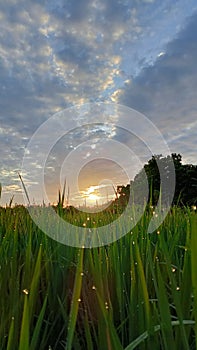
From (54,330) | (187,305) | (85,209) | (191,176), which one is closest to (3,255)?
(54,330)

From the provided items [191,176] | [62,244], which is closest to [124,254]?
[62,244]

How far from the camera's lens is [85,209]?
2893 mm

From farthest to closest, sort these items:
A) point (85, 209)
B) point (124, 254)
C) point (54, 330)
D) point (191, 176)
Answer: point (191, 176) → point (85, 209) → point (124, 254) → point (54, 330)

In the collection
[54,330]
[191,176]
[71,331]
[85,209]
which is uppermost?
[191,176]

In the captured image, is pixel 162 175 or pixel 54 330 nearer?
pixel 54 330

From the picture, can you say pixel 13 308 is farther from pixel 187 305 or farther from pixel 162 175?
pixel 162 175

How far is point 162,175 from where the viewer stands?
2077cm

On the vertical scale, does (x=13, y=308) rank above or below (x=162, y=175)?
below

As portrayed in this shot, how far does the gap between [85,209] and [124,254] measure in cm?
167

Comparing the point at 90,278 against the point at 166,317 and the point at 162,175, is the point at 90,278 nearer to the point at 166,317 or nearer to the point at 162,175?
the point at 166,317

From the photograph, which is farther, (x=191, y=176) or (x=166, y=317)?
(x=191, y=176)

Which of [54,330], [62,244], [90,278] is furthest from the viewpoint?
[62,244]

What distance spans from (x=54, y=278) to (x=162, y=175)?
65.7 feet

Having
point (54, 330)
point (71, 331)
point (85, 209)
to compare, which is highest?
point (85, 209)
